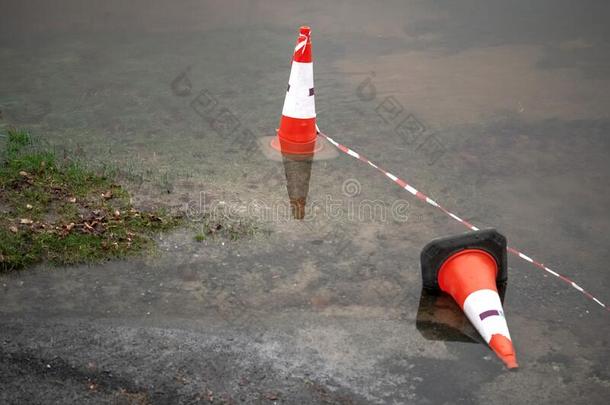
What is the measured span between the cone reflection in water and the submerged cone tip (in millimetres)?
2081

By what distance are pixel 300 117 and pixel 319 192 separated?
3.40ft

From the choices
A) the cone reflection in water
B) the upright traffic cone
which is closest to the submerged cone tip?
the cone reflection in water

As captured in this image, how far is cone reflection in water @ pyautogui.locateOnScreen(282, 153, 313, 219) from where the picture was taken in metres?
6.58

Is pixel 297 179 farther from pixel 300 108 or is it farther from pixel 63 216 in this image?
pixel 63 216

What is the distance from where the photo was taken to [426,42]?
414 inches

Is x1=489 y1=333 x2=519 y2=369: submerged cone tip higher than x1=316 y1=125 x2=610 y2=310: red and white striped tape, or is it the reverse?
x1=316 y1=125 x2=610 y2=310: red and white striped tape

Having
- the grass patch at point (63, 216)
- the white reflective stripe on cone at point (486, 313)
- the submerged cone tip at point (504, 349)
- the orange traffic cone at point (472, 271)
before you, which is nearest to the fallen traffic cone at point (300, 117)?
the grass patch at point (63, 216)

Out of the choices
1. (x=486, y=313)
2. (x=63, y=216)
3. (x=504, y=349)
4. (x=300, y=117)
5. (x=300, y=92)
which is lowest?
(x=504, y=349)

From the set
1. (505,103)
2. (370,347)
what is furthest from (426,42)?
(370,347)

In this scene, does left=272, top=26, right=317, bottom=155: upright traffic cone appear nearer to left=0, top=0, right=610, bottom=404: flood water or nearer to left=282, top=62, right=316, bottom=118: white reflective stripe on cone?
left=282, top=62, right=316, bottom=118: white reflective stripe on cone

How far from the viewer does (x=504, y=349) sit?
4832mm

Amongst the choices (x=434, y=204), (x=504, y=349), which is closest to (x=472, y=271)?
(x=504, y=349)

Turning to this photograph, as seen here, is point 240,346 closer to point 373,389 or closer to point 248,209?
point 373,389

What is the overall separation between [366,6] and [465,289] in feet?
24.9
